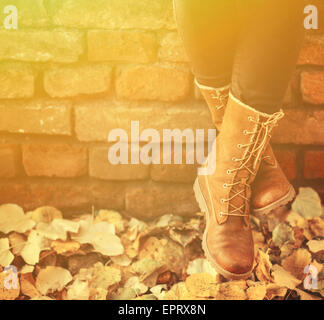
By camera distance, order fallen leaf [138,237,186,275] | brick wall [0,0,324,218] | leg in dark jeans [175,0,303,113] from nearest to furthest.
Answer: leg in dark jeans [175,0,303,113] < fallen leaf [138,237,186,275] < brick wall [0,0,324,218]

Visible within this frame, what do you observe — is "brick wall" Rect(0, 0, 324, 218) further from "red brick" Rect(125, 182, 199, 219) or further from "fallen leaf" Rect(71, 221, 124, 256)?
"fallen leaf" Rect(71, 221, 124, 256)

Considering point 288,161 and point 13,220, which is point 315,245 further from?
point 13,220

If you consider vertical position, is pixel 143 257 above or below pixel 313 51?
below

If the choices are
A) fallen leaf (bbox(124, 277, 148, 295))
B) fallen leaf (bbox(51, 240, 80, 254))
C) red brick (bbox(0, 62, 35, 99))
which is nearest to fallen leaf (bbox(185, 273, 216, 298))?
fallen leaf (bbox(124, 277, 148, 295))

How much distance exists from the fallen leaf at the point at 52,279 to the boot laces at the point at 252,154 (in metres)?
0.43

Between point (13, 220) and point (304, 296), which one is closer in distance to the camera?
point (304, 296)

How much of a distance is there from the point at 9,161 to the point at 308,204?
99 centimetres


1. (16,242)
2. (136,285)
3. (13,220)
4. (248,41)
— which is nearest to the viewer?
(248,41)

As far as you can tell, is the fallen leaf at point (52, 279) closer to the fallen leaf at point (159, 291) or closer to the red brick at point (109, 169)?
the fallen leaf at point (159, 291)

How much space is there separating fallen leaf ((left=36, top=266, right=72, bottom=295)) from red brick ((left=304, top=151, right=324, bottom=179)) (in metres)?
0.83

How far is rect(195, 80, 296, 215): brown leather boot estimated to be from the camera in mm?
922

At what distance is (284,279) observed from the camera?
0.87m

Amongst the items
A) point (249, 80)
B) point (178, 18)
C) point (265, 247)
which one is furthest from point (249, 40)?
point (265, 247)

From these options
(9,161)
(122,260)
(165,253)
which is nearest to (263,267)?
(165,253)
